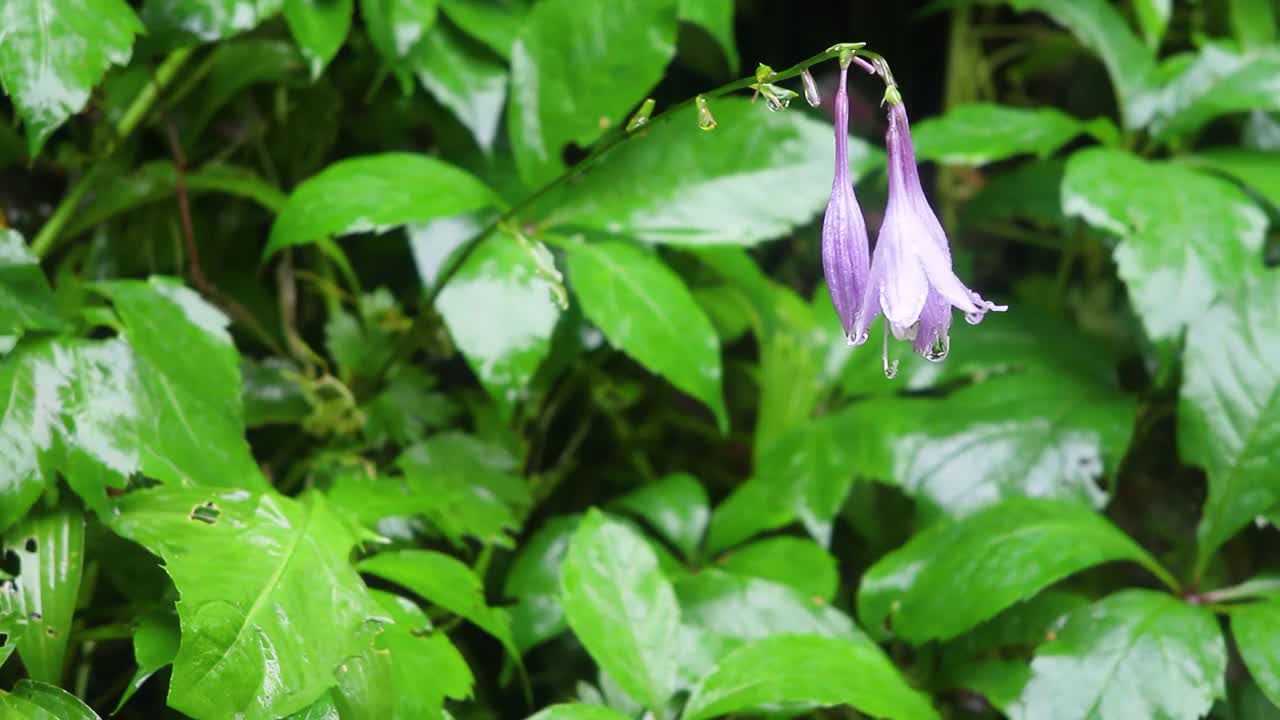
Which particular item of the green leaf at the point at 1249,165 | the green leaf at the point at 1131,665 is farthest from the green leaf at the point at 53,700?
the green leaf at the point at 1249,165

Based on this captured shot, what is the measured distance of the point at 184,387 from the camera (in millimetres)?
1006

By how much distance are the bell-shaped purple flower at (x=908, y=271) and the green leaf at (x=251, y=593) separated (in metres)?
0.49

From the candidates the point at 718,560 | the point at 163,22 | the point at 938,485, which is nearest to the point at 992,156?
the point at 938,485

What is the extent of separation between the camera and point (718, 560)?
135cm

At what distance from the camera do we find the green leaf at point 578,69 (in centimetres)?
121

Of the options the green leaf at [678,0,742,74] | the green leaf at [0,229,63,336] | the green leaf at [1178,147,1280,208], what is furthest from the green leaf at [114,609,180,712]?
the green leaf at [1178,147,1280,208]

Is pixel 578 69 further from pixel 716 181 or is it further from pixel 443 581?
pixel 443 581

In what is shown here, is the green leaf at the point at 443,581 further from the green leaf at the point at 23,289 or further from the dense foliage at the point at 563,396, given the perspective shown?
the green leaf at the point at 23,289

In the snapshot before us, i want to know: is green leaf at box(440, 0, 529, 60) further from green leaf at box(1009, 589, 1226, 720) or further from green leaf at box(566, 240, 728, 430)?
green leaf at box(1009, 589, 1226, 720)

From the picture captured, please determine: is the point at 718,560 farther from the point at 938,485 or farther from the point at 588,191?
the point at 588,191

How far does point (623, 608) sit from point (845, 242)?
46cm

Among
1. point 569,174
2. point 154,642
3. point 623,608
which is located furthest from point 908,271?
point 154,642

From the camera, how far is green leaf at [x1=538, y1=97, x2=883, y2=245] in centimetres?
124

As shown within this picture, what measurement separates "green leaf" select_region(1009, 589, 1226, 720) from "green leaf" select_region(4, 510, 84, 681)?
0.93 metres
